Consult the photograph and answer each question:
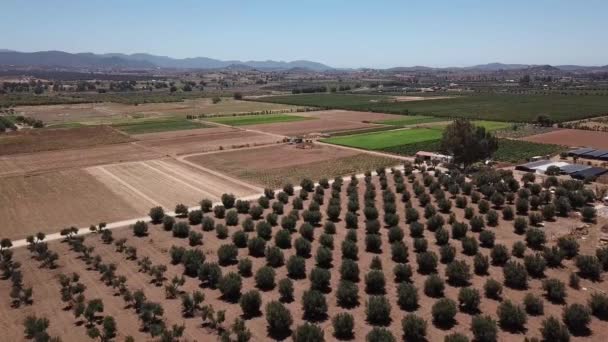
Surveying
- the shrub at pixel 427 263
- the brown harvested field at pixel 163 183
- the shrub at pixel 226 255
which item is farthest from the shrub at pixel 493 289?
the brown harvested field at pixel 163 183

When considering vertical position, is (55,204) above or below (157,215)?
below

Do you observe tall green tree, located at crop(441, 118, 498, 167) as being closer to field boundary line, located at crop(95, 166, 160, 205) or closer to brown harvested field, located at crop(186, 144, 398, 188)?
brown harvested field, located at crop(186, 144, 398, 188)

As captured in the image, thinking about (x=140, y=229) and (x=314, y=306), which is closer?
(x=314, y=306)

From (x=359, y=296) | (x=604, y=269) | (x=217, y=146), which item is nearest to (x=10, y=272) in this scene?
(x=359, y=296)

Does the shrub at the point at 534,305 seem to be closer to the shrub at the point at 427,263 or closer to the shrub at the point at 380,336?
the shrub at the point at 427,263

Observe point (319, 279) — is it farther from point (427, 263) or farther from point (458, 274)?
point (458, 274)

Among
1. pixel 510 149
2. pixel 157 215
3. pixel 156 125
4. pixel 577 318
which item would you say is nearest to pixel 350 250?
pixel 577 318
